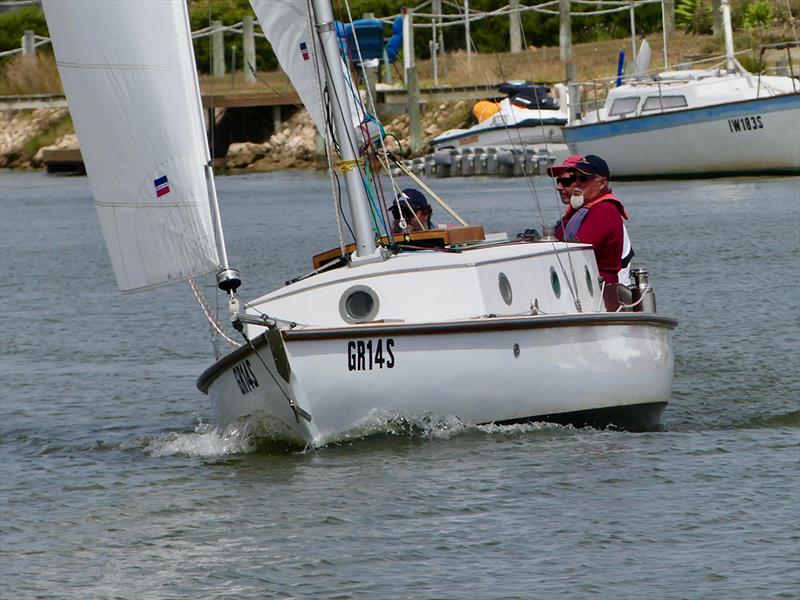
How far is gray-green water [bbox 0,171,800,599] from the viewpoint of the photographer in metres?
10.3

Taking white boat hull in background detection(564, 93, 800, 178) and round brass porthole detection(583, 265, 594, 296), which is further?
white boat hull in background detection(564, 93, 800, 178)

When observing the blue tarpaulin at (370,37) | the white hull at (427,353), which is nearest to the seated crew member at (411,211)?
the white hull at (427,353)

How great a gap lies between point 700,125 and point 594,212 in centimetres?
2909

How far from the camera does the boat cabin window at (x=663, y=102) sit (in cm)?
4319

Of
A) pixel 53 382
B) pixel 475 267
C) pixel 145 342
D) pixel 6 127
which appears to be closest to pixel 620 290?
pixel 475 267

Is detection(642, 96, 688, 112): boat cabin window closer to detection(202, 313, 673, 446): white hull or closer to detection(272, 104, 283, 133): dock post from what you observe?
detection(272, 104, 283, 133): dock post

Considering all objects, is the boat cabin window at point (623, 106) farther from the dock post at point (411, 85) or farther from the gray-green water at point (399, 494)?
the gray-green water at point (399, 494)

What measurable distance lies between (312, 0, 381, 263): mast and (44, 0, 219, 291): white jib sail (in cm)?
197

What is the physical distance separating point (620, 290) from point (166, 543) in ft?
15.4

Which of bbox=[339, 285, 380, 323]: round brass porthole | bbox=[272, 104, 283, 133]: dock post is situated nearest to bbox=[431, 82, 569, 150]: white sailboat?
bbox=[272, 104, 283, 133]: dock post

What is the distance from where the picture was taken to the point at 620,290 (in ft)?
47.1

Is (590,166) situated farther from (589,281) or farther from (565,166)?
(589,281)

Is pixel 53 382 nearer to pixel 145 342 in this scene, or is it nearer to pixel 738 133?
pixel 145 342

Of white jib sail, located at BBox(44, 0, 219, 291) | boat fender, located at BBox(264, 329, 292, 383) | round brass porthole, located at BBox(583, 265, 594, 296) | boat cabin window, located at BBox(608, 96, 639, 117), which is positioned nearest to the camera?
white jib sail, located at BBox(44, 0, 219, 291)
